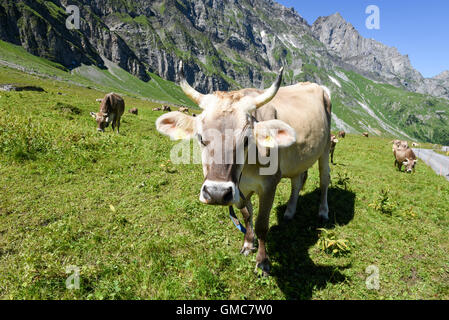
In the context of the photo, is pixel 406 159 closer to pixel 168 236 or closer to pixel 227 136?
pixel 168 236

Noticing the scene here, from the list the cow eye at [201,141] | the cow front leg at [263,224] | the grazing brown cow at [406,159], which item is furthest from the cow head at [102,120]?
the grazing brown cow at [406,159]

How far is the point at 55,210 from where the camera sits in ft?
20.9

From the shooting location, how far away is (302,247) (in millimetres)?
6000

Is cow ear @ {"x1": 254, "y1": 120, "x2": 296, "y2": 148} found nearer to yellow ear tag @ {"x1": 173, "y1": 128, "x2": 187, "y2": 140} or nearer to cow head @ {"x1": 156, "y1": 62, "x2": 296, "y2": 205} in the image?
cow head @ {"x1": 156, "y1": 62, "x2": 296, "y2": 205}

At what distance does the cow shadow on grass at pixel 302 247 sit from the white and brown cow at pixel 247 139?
0.53m

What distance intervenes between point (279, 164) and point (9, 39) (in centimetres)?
19593

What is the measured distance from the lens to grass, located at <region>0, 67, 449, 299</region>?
4477mm

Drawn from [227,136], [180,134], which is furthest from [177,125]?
[227,136]

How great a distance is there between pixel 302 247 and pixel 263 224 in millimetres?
1759

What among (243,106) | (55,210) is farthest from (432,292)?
(55,210)

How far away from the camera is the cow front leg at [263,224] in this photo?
192 inches

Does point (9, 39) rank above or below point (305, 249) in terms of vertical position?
above

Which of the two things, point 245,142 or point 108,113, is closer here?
point 245,142
